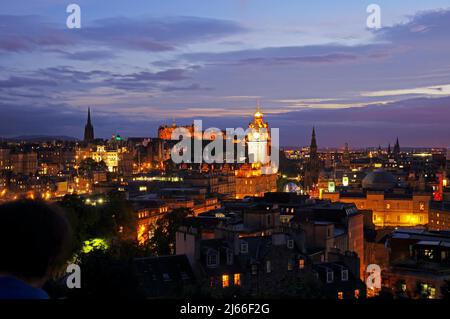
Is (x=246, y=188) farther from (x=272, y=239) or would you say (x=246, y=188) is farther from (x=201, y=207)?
(x=272, y=239)

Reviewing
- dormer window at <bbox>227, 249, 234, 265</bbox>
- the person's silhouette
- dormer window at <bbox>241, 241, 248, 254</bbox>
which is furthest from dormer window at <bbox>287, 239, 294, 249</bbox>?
the person's silhouette

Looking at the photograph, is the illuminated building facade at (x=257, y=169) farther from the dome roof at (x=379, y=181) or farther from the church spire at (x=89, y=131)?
the church spire at (x=89, y=131)

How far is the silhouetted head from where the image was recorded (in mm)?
2779

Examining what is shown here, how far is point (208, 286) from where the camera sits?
20.2 metres

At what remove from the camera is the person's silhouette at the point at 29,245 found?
2.78m

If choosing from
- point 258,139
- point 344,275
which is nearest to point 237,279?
point 344,275

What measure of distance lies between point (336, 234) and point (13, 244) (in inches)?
1238

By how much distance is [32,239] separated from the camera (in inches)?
110

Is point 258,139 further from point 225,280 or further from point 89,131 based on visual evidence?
point 225,280

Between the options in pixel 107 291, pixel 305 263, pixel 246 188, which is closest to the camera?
pixel 107 291

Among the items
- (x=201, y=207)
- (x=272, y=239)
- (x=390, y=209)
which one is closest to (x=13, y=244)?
(x=272, y=239)

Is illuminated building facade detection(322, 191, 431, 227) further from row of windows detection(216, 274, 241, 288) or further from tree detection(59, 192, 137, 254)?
row of windows detection(216, 274, 241, 288)

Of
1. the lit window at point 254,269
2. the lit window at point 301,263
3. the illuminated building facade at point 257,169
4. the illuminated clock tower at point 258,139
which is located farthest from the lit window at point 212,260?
the illuminated clock tower at point 258,139

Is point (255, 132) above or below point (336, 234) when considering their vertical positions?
above
